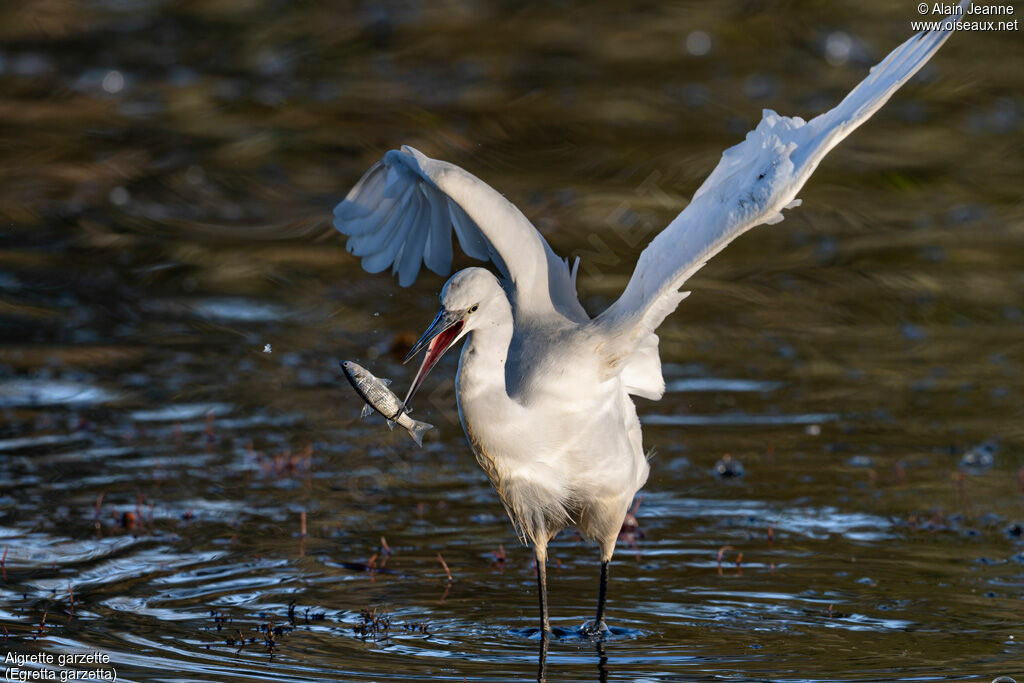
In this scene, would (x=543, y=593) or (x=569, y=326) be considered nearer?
(x=543, y=593)

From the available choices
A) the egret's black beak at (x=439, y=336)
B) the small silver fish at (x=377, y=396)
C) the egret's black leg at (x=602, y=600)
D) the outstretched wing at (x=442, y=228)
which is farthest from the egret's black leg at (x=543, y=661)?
the outstretched wing at (x=442, y=228)

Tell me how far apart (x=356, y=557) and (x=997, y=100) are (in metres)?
10.5

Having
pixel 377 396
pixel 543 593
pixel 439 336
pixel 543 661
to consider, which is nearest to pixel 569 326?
pixel 439 336

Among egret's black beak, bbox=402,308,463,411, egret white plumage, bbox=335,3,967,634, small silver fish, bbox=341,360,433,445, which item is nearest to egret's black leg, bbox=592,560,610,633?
egret white plumage, bbox=335,3,967,634

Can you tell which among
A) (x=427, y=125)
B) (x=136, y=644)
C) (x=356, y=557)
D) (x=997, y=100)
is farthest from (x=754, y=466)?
(x=997, y=100)

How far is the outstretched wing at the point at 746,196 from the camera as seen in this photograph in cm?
569

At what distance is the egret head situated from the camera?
5.72 metres

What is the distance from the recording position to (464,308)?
573cm

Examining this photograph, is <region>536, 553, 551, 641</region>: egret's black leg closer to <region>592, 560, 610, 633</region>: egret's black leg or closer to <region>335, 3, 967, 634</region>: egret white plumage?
<region>335, 3, 967, 634</region>: egret white plumage

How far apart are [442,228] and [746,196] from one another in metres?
1.76

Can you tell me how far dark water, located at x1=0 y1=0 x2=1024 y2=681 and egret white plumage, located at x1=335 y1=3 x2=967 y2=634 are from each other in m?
0.50

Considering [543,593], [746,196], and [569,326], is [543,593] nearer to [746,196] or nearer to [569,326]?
[569,326]

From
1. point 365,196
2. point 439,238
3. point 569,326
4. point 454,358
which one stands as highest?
point 454,358

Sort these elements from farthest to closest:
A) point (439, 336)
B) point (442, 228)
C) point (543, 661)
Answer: point (442, 228) → point (439, 336) → point (543, 661)
